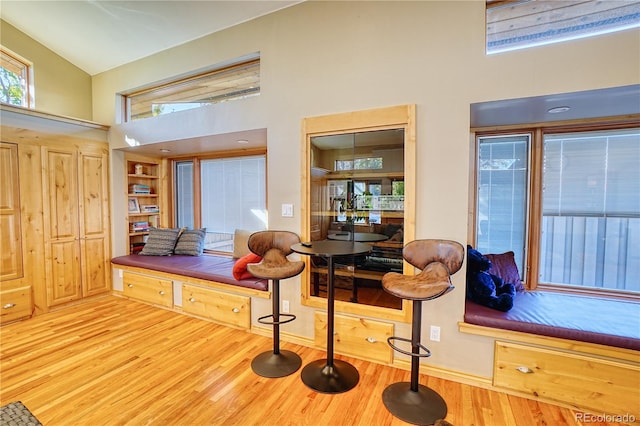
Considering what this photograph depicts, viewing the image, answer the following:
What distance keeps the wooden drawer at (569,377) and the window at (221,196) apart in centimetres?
301

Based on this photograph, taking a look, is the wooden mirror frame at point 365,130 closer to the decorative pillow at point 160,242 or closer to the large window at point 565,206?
the large window at point 565,206

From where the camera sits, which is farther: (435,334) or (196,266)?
(196,266)

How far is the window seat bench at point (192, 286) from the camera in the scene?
287 centimetres

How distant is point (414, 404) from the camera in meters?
1.82

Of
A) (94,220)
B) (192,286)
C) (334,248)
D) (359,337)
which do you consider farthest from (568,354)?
(94,220)

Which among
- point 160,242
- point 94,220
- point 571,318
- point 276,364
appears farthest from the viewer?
point 160,242

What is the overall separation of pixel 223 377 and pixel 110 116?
A: 3719mm

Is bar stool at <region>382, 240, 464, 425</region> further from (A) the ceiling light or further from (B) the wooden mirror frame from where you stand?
(A) the ceiling light

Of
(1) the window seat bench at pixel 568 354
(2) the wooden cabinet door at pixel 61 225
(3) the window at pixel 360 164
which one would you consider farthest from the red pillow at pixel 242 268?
(2) the wooden cabinet door at pixel 61 225

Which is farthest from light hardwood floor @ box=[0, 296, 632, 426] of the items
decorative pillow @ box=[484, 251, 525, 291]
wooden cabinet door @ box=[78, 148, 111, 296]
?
decorative pillow @ box=[484, 251, 525, 291]

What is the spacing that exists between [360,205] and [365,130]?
0.62 metres

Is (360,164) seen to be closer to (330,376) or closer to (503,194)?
(503,194)

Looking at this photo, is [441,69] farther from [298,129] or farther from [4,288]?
[4,288]

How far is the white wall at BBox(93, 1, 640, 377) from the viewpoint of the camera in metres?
1.79
